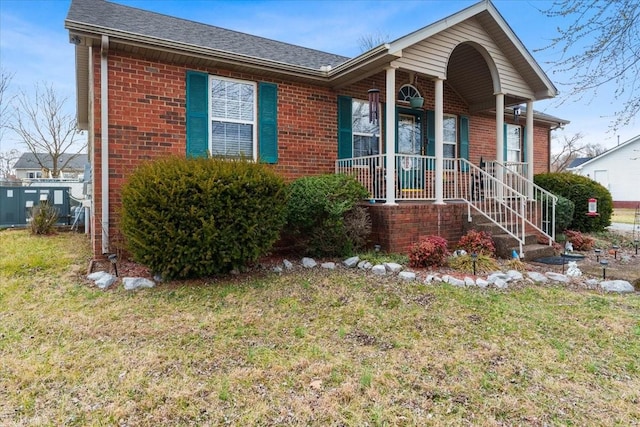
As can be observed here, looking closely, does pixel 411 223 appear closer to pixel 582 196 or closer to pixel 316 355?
pixel 316 355

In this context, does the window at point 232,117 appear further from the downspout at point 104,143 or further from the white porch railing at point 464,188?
the white porch railing at point 464,188

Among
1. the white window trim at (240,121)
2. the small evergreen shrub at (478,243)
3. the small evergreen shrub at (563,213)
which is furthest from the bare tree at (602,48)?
the white window trim at (240,121)

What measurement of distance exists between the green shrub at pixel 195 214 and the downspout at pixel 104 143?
3.71 ft

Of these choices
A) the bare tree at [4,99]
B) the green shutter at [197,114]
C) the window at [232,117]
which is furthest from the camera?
the bare tree at [4,99]

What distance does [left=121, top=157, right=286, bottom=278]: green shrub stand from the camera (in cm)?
467

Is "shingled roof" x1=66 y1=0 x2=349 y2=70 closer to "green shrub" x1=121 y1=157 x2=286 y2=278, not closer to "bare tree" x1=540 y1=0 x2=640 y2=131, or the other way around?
"green shrub" x1=121 y1=157 x2=286 y2=278

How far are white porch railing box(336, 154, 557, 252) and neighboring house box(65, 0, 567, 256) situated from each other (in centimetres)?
5

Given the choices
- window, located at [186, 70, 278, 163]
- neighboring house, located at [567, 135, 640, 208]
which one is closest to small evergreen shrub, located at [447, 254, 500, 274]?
window, located at [186, 70, 278, 163]

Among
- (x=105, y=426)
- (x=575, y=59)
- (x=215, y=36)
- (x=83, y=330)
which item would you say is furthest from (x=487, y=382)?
(x=215, y=36)

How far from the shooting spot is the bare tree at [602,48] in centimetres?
459

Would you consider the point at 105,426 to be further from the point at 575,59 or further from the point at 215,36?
the point at 215,36

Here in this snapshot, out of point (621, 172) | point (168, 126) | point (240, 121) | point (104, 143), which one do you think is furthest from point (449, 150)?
point (621, 172)

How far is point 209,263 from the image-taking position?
16.1 feet

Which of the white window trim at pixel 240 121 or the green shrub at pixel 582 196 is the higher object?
the white window trim at pixel 240 121
